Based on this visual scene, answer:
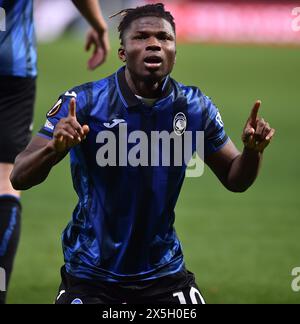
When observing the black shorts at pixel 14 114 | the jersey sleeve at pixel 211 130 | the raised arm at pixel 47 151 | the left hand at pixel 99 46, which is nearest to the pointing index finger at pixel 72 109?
the raised arm at pixel 47 151

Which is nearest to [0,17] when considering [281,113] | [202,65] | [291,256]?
[291,256]

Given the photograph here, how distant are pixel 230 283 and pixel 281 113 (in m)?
9.32

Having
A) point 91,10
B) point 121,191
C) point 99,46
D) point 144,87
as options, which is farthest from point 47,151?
point 99,46

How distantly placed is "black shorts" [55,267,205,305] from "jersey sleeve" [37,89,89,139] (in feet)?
2.25

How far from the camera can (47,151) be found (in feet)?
13.3

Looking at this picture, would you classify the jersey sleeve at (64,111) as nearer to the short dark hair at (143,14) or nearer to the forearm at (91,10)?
the short dark hair at (143,14)

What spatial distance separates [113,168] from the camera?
14.3 ft

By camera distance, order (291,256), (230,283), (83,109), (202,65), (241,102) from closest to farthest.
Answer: (83,109), (230,283), (291,256), (241,102), (202,65)

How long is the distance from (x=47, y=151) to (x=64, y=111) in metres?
0.30

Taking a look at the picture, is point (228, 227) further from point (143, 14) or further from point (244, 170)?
point (143, 14)

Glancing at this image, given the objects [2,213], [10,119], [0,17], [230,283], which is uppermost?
[0,17]

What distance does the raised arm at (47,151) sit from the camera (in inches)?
156

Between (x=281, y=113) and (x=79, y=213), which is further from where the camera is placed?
(x=281, y=113)

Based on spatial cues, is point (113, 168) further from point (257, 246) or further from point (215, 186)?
point (215, 186)
